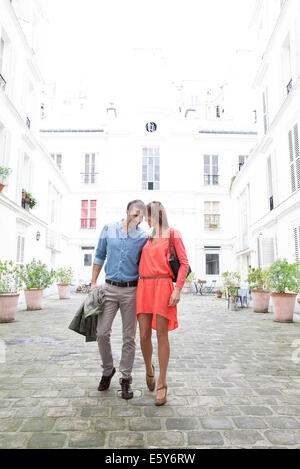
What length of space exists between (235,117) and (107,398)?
89.3 ft

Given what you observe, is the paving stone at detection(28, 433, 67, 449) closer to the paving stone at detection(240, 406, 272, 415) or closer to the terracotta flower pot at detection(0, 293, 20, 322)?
the paving stone at detection(240, 406, 272, 415)

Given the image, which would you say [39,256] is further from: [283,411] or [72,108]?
[72,108]

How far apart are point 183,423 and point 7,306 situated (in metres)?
6.40

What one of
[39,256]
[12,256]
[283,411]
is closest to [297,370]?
[283,411]

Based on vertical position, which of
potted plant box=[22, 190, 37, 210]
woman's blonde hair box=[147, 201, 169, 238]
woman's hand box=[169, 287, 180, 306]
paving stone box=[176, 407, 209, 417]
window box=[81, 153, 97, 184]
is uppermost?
window box=[81, 153, 97, 184]

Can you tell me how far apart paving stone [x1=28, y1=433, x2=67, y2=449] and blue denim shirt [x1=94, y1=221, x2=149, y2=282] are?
139 centimetres

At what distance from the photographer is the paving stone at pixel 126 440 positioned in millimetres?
2164

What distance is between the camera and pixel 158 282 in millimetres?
3031

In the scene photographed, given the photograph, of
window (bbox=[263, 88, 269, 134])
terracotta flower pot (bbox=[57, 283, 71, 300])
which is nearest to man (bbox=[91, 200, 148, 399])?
window (bbox=[263, 88, 269, 134])

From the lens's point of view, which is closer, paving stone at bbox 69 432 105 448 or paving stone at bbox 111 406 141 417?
paving stone at bbox 69 432 105 448

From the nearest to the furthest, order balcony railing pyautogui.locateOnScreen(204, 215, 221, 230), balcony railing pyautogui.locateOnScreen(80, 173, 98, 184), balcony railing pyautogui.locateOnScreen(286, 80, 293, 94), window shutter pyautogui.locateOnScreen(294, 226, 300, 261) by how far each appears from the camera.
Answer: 1. window shutter pyautogui.locateOnScreen(294, 226, 300, 261)
2. balcony railing pyautogui.locateOnScreen(286, 80, 293, 94)
3. balcony railing pyautogui.locateOnScreen(204, 215, 221, 230)
4. balcony railing pyautogui.locateOnScreen(80, 173, 98, 184)

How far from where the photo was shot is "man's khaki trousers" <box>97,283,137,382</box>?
3.13m

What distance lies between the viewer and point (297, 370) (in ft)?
13.2

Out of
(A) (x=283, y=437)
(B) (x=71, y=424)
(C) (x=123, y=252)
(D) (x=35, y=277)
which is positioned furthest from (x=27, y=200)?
(A) (x=283, y=437)
